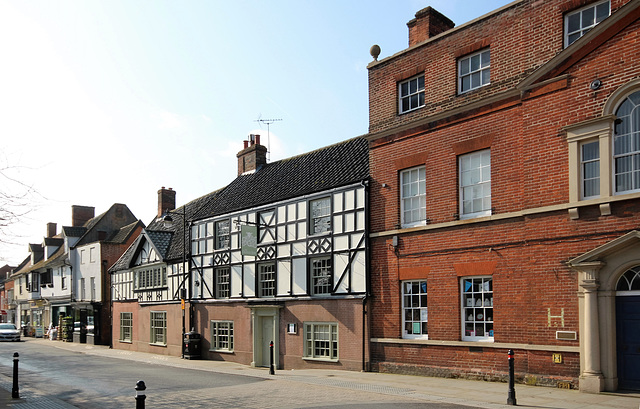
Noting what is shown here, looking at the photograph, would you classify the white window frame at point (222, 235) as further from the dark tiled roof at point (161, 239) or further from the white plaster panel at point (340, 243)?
the white plaster panel at point (340, 243)

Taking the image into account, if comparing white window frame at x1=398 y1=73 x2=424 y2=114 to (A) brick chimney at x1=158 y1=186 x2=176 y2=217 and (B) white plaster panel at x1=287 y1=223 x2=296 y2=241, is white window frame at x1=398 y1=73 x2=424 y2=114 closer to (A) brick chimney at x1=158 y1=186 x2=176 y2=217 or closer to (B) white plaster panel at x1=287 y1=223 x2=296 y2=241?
(B) white plaster panel at x1=287 y1=223 x2=296 y2=241

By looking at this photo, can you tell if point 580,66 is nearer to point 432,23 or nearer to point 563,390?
point 432,23

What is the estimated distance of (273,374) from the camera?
64.2 feet

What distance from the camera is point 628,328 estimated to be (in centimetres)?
1294

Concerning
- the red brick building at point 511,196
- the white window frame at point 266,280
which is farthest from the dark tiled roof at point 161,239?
the red brick building at point 511,196

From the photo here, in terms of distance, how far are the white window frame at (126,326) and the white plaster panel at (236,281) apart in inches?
515

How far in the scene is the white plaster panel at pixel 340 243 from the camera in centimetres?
2048

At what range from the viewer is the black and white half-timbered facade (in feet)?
66.5

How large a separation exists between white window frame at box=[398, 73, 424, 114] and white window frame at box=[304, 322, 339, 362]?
26.0 ft

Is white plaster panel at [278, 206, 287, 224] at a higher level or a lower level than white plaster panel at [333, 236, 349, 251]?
higher

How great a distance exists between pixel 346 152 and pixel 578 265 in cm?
1160

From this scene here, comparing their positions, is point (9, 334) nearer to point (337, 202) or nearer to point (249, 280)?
point (249, 280)

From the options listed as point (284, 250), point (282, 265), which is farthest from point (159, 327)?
point (284, 250)

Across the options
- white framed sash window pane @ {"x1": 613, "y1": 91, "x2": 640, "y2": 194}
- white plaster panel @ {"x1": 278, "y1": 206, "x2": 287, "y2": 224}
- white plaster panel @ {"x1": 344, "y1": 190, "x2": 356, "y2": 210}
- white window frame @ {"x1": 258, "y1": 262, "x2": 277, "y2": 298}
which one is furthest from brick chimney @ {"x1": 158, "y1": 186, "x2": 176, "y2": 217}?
white framed sash window pane @ {"x1": 613, "y1": 91, "x2": 640, "y2": 194}
